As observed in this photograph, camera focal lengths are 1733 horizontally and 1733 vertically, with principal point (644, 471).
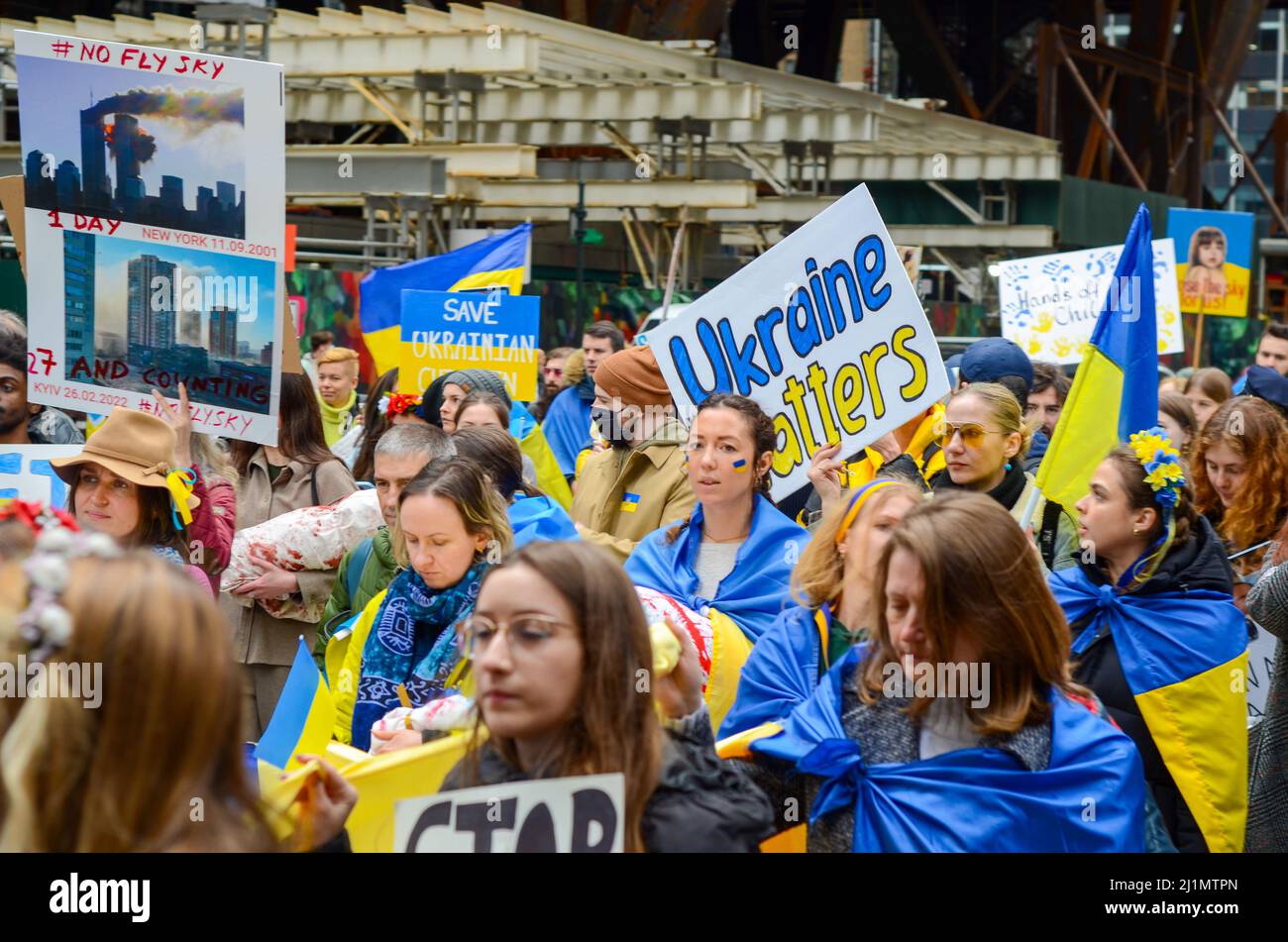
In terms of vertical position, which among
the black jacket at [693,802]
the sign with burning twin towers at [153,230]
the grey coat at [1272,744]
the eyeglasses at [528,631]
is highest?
the sign with burning twin towers at [153,230]

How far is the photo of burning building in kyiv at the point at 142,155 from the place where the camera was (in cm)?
567

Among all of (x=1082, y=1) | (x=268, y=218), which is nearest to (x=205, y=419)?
(x=268, y=218)

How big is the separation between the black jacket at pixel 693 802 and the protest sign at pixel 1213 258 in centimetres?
1364

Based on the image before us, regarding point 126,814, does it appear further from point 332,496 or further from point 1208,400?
point 1208,400

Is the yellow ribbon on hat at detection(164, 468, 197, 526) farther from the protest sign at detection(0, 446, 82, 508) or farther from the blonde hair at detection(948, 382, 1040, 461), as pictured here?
the blonde hair at detection(948, 382, 1040, 461)

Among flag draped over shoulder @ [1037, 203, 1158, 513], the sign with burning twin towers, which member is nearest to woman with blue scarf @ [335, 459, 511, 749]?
the sign with burning twin towers

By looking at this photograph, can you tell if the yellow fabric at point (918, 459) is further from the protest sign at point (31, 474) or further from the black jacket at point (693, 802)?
the black jacket at point (693, 802)

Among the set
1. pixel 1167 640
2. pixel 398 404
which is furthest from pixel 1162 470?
pixel 398 404

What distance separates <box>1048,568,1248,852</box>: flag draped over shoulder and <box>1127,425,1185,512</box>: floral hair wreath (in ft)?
0.92

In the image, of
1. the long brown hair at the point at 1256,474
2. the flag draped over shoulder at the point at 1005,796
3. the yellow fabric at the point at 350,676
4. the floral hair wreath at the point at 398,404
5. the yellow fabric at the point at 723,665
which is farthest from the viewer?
the floral hair wreath at the point at 398,404

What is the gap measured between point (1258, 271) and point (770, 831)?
112ft

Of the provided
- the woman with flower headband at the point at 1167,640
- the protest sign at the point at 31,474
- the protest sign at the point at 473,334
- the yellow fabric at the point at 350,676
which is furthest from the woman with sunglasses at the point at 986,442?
the protest sign at the point at 473,334

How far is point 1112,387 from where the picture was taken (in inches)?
223

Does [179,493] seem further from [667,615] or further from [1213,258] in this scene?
[1213,258]
